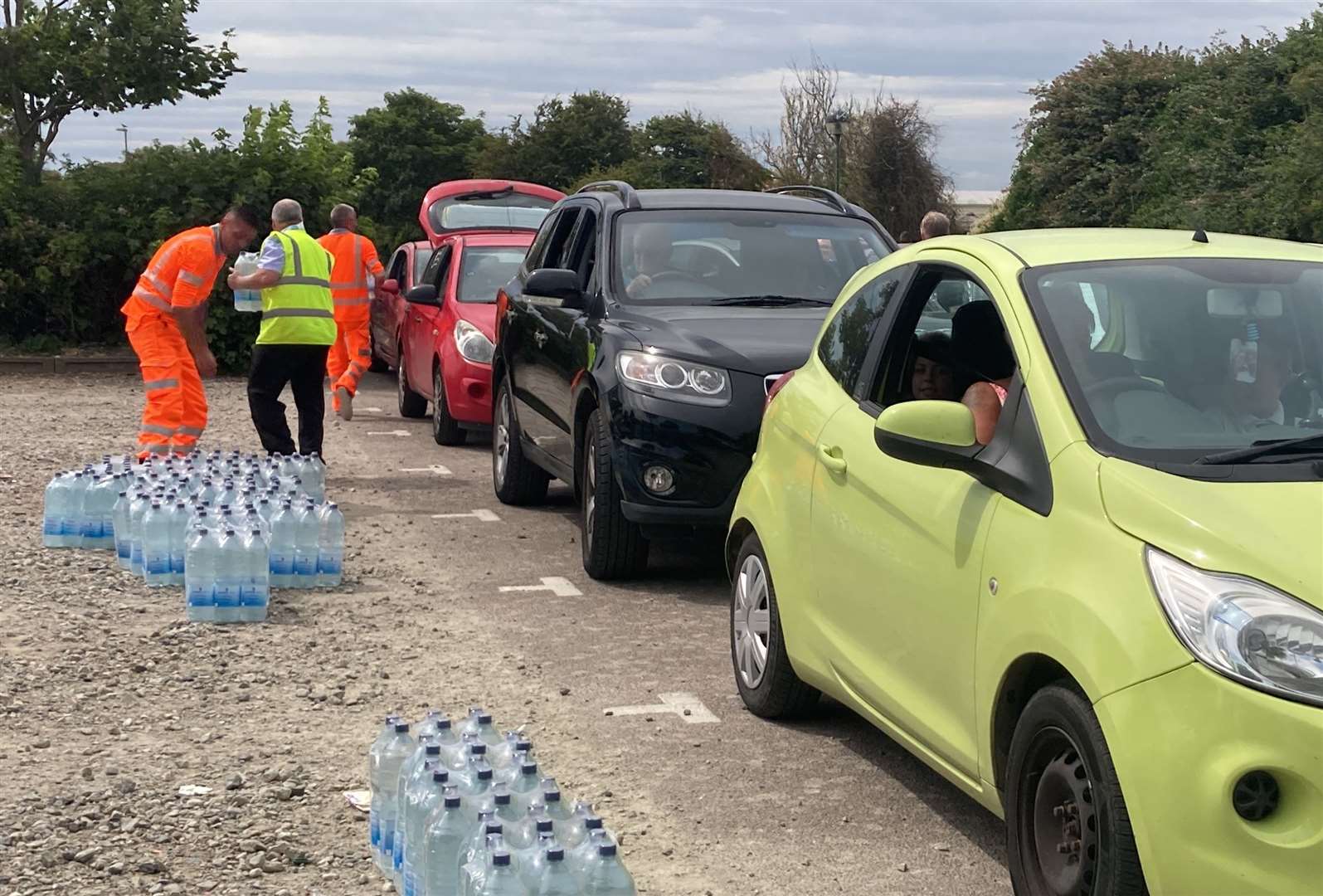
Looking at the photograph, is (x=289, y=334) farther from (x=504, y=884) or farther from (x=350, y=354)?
(x=504, y=884)

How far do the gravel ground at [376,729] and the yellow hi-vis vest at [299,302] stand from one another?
6.71ft

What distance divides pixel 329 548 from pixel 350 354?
276 inches

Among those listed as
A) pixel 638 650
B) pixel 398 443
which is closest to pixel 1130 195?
pixel 398 443

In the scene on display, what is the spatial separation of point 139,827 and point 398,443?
33.6ft

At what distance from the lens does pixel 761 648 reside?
6.27 m

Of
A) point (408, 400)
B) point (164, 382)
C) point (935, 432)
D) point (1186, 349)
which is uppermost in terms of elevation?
point (1186, 349)

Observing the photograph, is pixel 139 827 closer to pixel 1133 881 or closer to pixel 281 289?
pixel 1133 881

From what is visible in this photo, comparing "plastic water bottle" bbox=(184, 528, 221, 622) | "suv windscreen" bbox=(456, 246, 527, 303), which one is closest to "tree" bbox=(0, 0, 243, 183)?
"suv windscreen" bbox=(456, 246, 527, 303)

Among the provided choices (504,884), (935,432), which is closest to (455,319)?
(935,432)

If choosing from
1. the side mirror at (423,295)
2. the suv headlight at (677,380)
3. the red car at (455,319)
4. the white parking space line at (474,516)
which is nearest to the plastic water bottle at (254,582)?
the suv headlight at (677,380)

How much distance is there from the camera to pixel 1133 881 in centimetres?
366

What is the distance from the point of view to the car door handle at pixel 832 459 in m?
5.36

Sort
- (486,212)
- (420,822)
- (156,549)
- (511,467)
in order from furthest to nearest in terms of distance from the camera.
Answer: (486,212) → (511,467) → (156,549) → (420,822)

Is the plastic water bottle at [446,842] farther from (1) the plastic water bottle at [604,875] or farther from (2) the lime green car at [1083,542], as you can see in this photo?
(2) the lime green car at [1083,542]
